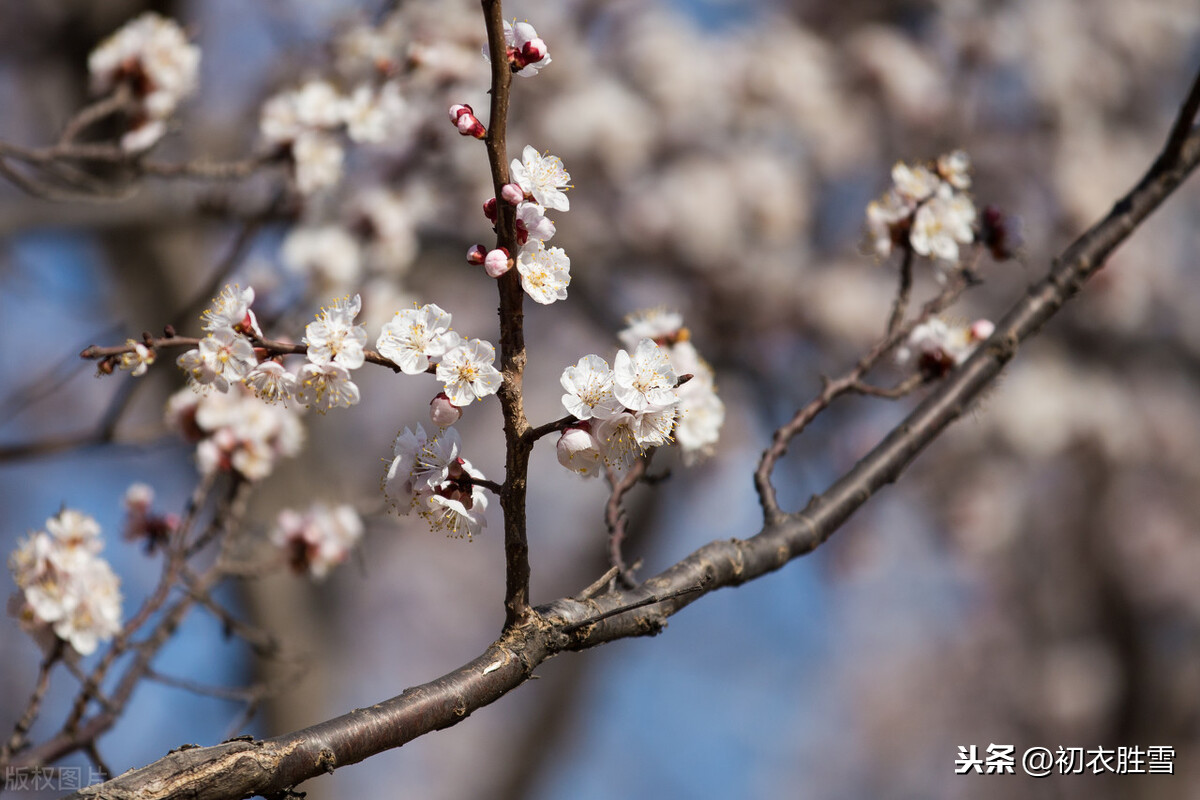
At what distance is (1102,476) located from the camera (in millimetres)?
7027

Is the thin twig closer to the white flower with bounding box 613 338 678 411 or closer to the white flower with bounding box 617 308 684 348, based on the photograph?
the white flower with bounding box 613 338 678 411

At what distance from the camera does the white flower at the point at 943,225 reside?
1614 millimetres

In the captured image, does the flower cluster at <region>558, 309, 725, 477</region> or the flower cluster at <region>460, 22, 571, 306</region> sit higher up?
the flower cluster at <region>460, 22, 571, 306</region>

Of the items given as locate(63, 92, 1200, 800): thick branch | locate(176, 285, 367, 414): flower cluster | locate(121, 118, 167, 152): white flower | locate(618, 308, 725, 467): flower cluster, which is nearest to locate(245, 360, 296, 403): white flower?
locate(176, 285, 367, 414): flower cluster

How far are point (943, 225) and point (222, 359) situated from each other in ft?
3.98

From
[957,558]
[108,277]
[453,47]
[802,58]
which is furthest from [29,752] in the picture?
[957,558]

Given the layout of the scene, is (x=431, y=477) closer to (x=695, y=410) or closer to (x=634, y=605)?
(x=634, y=605)

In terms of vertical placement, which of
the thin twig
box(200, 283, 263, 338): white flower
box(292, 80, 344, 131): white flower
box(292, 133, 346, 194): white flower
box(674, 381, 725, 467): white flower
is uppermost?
box(292, 80, 344, 131): white flower

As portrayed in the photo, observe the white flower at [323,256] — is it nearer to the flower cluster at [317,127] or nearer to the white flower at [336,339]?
the flower cluster at [317,127]

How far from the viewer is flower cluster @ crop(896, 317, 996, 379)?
5.30ft

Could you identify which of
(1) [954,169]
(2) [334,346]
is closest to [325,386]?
(2) [334,346]

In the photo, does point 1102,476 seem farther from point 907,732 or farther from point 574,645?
point 574,645

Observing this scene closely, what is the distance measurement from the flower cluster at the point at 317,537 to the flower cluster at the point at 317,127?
91cm

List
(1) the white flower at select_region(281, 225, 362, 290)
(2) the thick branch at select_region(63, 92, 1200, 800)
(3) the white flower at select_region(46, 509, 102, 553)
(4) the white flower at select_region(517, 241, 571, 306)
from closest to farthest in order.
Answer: (2) the thick branch at select_region(63, 92, 1200, 800) → (4) the white flower at select_region(517, 241, 571, 306) → (3) the white flower at select_region(46, 509, 102, 553) → (1) the white flower at select_region(281, 225, 362, 290)
